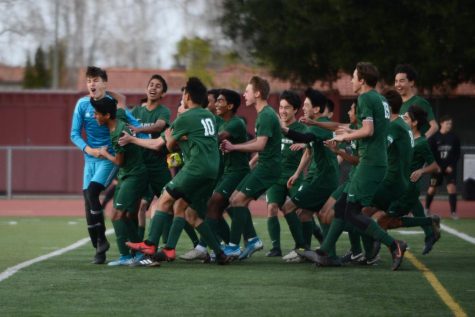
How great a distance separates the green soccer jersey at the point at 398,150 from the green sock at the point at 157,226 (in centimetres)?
242

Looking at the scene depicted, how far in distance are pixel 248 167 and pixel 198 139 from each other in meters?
1.48

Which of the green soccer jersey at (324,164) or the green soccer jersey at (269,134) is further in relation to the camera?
the green soccer jersey at (324,164)

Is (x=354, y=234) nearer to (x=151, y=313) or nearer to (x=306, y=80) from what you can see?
(x=151, y=313)

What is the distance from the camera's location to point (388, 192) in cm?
1290

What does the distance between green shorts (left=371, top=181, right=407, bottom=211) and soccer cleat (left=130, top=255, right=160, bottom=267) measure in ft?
8.03

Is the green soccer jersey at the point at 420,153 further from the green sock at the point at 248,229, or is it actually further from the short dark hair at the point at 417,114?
the green sock at the point at 248,229

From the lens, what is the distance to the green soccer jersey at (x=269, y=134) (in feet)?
43.0

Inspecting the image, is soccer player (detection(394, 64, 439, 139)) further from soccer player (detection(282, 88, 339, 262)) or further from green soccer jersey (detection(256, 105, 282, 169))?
green soccer jersey (detection(256, 105, 282, 169))

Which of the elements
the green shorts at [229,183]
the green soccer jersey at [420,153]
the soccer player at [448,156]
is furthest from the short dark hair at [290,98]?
the soccer player at [448,156]

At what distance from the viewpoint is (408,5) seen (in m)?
30.7

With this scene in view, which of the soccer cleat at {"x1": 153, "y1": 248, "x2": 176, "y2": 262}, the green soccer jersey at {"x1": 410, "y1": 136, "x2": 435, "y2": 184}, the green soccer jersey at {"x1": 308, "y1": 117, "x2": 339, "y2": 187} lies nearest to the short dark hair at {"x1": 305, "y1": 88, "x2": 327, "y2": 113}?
the green soccer jersey at {"x1": 308, "y1": 117, "x2": 339, "y2": 187}

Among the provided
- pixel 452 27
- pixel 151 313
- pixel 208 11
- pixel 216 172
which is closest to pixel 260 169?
pixel 216 172

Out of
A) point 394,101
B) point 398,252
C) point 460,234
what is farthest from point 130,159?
point 460,234

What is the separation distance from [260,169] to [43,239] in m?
5.19
